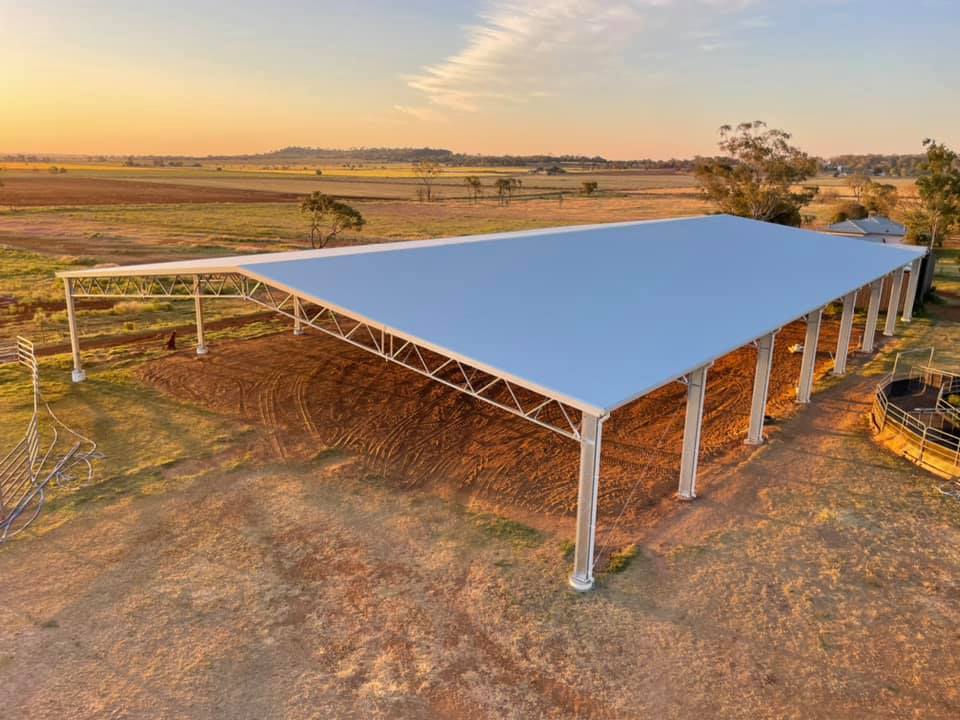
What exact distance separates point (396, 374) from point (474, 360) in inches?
426

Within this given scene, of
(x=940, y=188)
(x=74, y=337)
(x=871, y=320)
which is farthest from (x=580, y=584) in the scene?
(x=940, y=188)

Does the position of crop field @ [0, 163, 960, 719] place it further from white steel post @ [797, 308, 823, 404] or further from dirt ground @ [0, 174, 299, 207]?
dirt ground @ [0, 174, 299, 207]

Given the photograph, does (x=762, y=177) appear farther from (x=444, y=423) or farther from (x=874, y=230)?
(x=444, y=423)

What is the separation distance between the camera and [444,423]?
58.2 feet

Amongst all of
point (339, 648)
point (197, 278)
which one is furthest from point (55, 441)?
point (339, 648)

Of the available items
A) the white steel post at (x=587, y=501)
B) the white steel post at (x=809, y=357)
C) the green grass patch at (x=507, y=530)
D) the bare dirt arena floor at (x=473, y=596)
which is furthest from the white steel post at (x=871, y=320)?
the white steel post at (x=587, y=501)

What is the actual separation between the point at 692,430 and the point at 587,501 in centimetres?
398

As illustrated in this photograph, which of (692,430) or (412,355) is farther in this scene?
(412,355)

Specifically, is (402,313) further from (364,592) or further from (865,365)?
(865,365)

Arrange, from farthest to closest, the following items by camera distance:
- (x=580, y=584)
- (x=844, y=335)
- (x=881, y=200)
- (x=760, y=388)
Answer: (x=881, y=200) → (x=844, y=335) → (x=760, y=388) → (x=580, y=584)

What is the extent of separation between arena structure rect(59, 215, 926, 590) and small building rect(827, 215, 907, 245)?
21.9 metres

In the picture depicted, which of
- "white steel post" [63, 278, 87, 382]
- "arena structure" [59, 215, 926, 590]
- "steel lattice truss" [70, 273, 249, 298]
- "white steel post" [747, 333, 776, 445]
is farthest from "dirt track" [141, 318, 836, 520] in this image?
"steel lattice truss" [70, 273, 249, 298]

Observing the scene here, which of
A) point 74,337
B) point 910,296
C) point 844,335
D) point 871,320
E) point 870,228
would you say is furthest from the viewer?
point 870,228

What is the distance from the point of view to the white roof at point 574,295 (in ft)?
37.2
